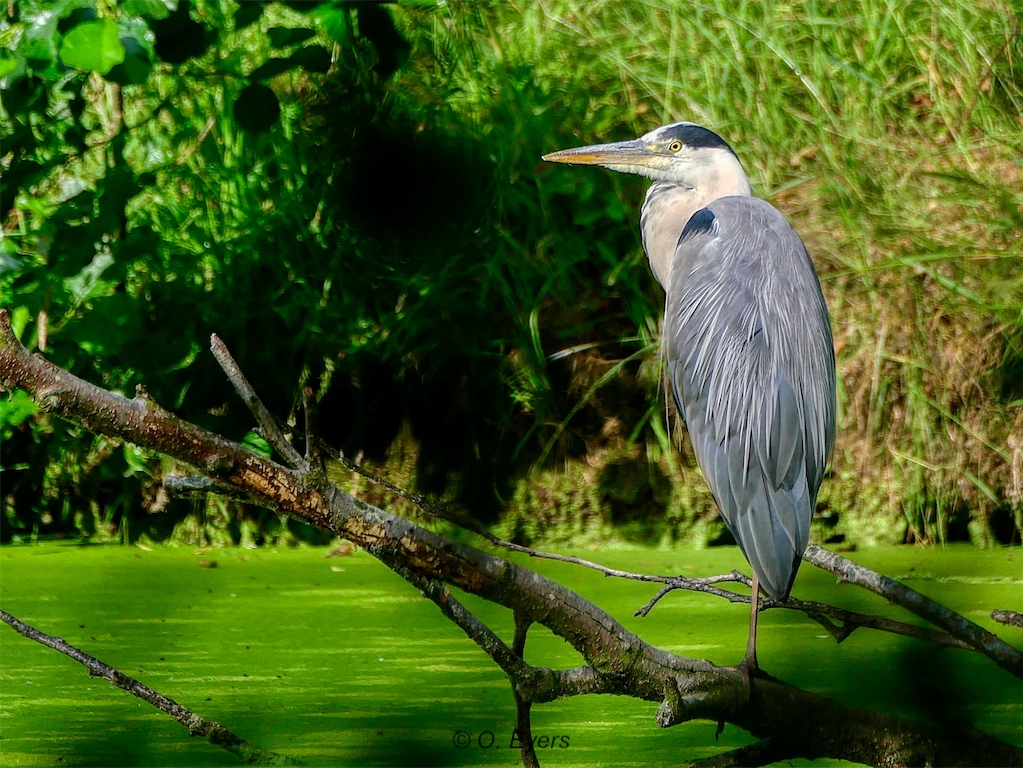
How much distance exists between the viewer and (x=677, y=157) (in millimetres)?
2107

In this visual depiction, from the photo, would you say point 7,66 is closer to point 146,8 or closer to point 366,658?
point 146,8

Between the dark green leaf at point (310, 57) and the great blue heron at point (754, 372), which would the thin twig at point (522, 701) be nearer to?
the great blue heron at point (754, 372)

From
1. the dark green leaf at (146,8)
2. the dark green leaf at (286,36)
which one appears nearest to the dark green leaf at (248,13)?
the dark green leaf at (286,36)

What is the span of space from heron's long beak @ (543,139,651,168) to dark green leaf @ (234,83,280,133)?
561mm

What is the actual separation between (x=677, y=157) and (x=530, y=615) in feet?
4.55

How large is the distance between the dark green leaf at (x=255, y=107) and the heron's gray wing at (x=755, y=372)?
2.48 ft

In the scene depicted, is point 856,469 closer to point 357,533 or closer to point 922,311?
point 922,311

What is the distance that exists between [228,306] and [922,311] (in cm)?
171

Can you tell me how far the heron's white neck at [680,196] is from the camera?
2.07 metres

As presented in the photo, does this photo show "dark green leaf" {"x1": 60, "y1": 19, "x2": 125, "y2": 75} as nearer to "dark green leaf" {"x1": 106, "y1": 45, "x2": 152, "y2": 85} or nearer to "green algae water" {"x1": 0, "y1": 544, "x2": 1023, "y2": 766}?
"dark green leaf" {"x1": 106, "y1": 45, "x2": 152, "y2": 85}

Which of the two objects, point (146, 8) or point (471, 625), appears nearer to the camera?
point (471, 625)

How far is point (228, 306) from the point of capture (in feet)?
8.48

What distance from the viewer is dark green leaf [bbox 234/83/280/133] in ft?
5.76

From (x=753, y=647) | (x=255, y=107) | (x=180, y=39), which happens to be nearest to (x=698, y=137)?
(x=255, y=107)
